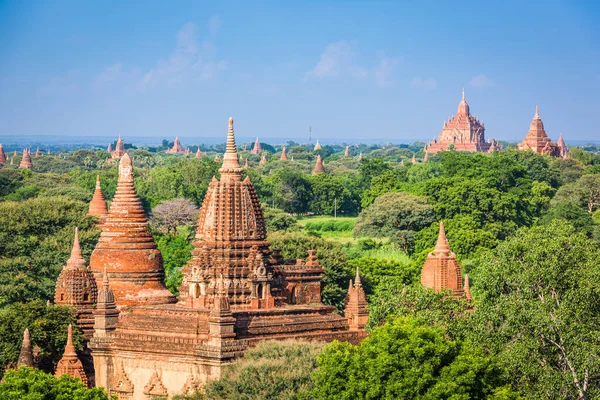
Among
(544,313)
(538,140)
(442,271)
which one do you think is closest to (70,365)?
(544,313)

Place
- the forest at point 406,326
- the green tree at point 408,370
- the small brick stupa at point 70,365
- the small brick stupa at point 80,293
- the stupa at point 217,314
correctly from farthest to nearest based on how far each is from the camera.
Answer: the small brick stupa at point 80,293 < the small brick stupa at point 70,365 < the stupa at point 217,314 < the forest at point 406,326 < the green tree at point 408,370

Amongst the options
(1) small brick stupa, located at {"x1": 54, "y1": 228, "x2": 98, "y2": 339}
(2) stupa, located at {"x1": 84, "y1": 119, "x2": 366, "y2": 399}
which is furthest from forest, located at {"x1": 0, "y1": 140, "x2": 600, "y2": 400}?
(2) stupa, located at {"x1": 84, "y1": 119, "x2": 366, "y2": 399}

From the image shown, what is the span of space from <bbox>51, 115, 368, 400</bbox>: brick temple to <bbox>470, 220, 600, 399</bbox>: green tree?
4437mm

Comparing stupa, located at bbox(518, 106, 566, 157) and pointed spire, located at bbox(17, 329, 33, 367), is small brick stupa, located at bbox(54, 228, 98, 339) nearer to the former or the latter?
pointed spire, located at bbox(17, 329, 33, 367)

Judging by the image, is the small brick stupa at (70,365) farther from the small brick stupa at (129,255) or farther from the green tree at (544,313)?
the green tree at (544,313)

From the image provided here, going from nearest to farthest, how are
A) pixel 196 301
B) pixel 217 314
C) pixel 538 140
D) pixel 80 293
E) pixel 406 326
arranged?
pixel 406 326
pixel 217 314
pixel 196 301
pixel 80 293
pixel 538 140

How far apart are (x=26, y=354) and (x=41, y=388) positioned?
5.42m

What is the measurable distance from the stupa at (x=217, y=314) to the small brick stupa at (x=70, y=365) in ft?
1.43

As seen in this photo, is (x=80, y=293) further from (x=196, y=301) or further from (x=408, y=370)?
(x=408, y=370)

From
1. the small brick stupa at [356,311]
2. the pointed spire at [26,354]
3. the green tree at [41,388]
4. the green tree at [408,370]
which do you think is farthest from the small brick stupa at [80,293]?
the green tree at [408,370]

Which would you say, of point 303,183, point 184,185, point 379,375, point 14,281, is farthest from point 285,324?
point 303,183

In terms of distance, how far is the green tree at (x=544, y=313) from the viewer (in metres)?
43.6

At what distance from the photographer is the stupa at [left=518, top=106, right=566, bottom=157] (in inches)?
6821

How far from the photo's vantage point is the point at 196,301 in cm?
4984
